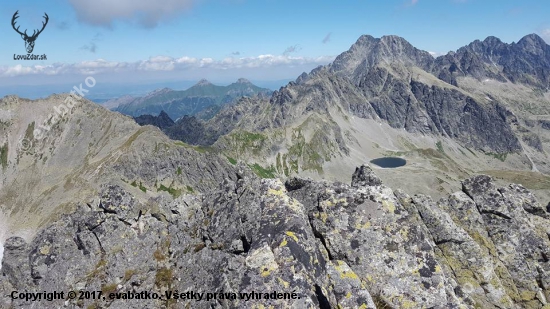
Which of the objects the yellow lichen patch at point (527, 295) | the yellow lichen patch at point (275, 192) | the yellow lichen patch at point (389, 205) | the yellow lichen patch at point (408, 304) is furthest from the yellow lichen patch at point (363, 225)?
the yellow lichen patch at point (527, 295)

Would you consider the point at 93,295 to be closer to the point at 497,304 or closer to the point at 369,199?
the point at 369,199

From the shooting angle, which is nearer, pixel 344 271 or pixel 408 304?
pixel 408 304

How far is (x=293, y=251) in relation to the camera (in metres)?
17.0

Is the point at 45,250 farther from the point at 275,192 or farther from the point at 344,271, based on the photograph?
the point at 344,271

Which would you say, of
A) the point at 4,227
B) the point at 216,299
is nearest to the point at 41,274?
the point at 216,299

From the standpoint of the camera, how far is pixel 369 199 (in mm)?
20516

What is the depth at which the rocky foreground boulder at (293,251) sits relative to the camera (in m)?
16.6

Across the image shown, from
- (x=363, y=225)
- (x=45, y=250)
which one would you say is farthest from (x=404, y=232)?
(x=45, y=250)

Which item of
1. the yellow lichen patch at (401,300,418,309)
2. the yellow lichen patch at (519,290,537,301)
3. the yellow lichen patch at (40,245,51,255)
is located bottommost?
the yellow lichen patch at (519,290,537,301)

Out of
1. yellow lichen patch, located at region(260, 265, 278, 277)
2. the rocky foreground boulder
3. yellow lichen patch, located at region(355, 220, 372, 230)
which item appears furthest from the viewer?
yellow lichen patch, located at region(355, 220, 372, 230)

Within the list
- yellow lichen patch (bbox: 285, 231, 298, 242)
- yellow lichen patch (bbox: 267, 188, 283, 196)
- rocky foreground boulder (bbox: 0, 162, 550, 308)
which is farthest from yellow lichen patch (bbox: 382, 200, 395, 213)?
yellow lichen patch (bbox: 267, 188, 283, 196)

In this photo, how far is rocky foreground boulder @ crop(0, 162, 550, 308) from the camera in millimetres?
16625

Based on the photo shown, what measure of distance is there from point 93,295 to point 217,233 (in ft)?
27.8

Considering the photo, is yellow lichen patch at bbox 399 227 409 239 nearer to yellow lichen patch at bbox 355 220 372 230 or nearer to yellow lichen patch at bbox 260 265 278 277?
yellow lichen patch at bbox 355 220 372 230
